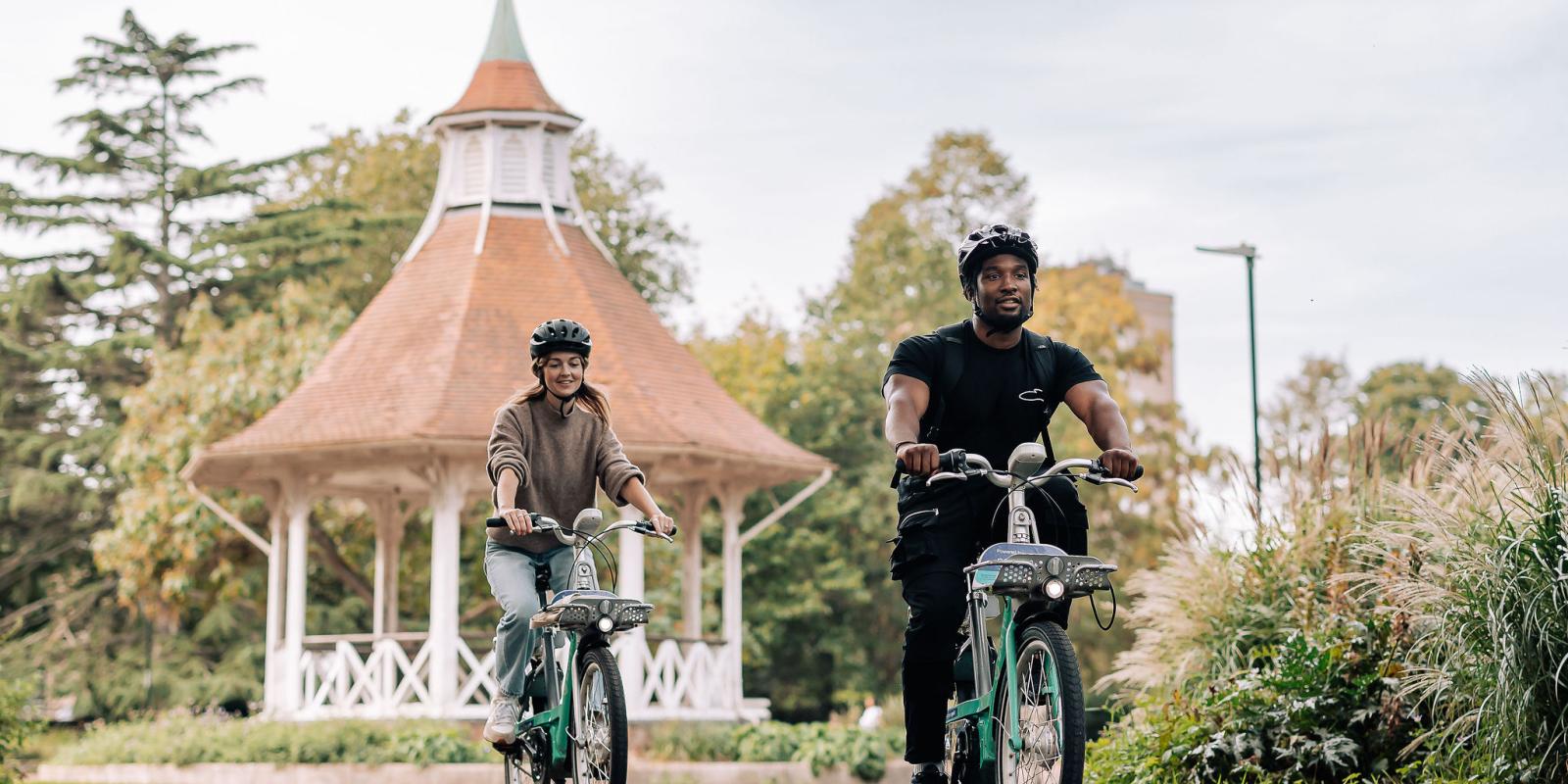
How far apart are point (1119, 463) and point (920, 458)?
2.32ft

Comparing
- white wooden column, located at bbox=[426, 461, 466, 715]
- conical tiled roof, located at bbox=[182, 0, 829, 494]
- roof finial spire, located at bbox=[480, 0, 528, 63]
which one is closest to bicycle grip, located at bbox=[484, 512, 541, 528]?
conical tiled roof, located at bbox=[182, 0, 829, 494]

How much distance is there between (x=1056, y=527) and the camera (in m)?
7.20

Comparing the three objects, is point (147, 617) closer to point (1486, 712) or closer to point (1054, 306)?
point (1054, 306)

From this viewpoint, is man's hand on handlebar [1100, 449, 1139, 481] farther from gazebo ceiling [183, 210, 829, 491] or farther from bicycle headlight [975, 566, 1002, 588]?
gazebo ceiling [183, 210, 829, 491]

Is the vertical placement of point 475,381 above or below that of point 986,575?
above

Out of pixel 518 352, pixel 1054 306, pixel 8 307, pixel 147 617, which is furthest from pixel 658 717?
pixel 8 307

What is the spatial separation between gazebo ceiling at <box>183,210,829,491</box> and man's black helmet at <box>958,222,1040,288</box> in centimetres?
1645

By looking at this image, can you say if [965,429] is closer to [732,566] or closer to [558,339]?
[558,339]

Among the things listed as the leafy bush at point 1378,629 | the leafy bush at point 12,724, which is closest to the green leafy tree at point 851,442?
the leafy bush at point 12,724

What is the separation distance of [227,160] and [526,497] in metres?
35.1

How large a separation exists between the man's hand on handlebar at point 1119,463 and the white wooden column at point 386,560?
21.9 m

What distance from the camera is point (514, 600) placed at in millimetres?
8711

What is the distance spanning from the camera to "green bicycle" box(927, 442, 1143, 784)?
6.29 m

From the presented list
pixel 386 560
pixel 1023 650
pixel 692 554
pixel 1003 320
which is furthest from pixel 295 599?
pixel 1023 650
